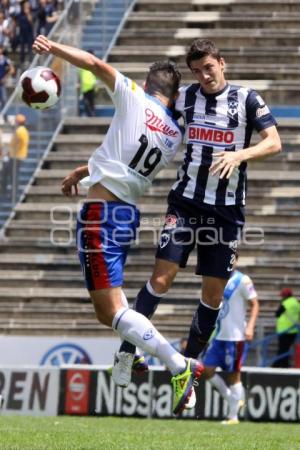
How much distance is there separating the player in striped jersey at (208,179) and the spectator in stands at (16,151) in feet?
47.3

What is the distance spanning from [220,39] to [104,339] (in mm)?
9138

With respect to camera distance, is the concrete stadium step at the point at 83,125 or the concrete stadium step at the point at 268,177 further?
the concrete stadium step at the point at 83,125

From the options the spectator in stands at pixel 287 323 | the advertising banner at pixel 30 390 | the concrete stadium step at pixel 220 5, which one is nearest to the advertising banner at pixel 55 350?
the spectator in stands at pixel 287 323

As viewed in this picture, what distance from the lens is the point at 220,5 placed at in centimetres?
3053

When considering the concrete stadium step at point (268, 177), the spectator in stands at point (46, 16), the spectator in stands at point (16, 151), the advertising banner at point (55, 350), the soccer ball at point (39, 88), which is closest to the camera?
the soccer ball at point (39, 88)

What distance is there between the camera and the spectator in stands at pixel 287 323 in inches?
881

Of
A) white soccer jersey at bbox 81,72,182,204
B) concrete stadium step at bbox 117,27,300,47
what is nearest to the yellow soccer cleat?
white soccer jersey at bbox 81,72,182,204

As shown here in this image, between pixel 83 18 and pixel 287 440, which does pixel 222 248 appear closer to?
pixel 287 440

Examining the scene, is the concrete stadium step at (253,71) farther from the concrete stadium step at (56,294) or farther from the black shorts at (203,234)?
the black shorts at (203,234)

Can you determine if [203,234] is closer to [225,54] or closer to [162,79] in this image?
[162,79]

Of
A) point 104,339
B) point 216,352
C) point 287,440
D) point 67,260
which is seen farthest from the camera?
point 67,260

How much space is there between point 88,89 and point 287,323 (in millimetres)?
7449

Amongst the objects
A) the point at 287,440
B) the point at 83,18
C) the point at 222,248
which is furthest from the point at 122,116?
the point at 83,18

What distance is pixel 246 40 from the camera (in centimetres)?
2925
